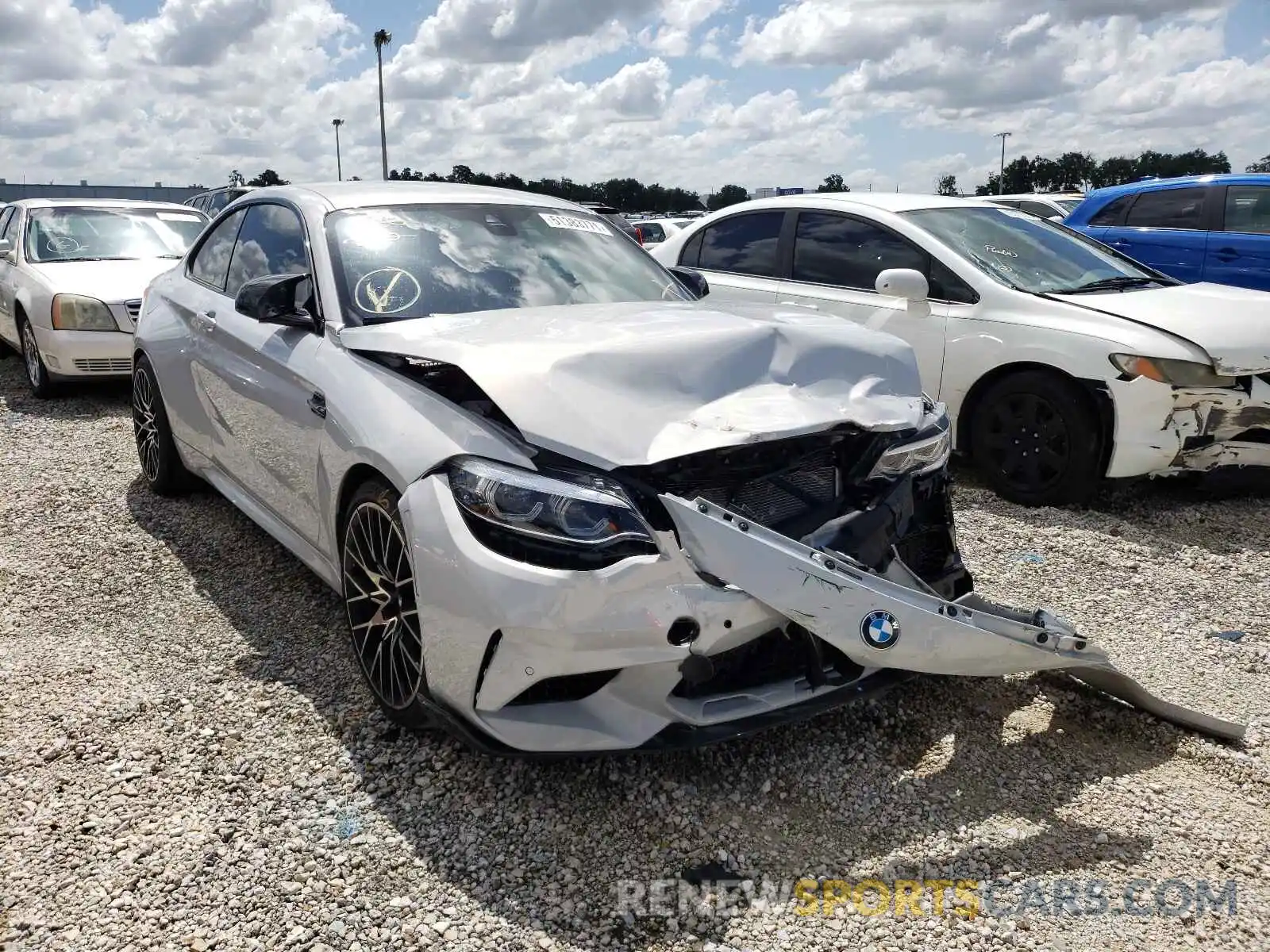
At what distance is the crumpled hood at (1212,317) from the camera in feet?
15.8

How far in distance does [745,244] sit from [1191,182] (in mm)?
4962

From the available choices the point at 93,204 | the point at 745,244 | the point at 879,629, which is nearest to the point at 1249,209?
the point at 745,244

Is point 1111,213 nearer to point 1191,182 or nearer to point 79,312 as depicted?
point 1191,182

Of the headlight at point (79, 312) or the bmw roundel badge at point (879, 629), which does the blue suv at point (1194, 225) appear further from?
the headlight at point (79, 312)

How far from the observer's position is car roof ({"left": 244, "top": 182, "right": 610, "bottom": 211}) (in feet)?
12.8

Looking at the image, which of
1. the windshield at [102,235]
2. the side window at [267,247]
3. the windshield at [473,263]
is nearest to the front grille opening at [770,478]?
the windshield at [473,263]

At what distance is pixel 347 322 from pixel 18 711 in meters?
1.63

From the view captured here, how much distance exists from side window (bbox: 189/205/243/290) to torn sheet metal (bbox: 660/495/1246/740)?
2.98 m

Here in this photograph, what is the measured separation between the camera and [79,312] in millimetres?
7715

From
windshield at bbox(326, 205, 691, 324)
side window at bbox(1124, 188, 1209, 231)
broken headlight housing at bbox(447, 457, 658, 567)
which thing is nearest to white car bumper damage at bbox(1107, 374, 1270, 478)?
windshield at bbox(326, 205, 691, 324)

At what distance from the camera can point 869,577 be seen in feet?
8.18

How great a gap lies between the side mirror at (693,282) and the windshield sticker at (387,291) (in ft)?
4.27

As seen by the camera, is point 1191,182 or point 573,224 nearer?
point 573,224

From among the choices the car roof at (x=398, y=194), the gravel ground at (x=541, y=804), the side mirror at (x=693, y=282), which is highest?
the car roof at (x=398, y=194)
